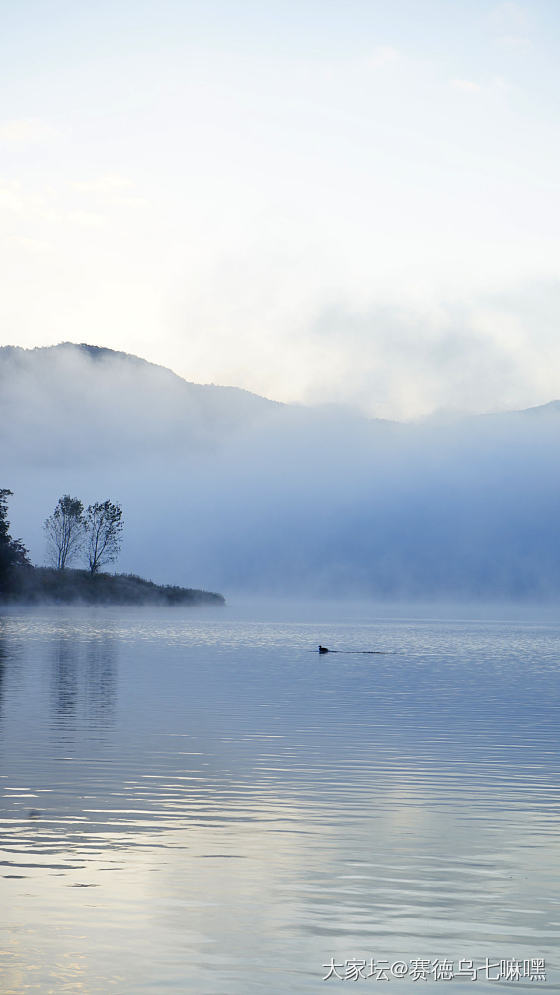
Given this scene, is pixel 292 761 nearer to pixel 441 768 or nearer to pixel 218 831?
pixel 441 768

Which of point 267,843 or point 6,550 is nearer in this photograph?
point 267,843

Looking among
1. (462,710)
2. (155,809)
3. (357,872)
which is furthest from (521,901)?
(462,710)

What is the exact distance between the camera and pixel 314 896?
64.2ft

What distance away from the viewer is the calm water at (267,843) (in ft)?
53.8


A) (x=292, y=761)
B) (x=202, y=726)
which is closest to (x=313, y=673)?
(x=202, y=726)

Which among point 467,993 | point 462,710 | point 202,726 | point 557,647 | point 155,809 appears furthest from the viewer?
point 557,647

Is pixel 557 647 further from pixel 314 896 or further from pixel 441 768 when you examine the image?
pixel 314 896

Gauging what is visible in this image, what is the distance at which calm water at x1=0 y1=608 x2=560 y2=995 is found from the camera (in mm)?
16391

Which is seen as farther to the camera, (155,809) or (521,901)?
→ (155,809)

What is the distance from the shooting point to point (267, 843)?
23875 mm

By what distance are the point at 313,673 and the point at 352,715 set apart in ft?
92.8

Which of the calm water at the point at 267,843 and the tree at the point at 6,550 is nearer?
the calm water at the point at 267,843

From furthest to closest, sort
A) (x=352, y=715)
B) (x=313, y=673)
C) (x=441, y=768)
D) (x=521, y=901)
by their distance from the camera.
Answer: (x=313, y=673) → (x=352, y=715) → (x=441, y=768) → (x=521, y=901)

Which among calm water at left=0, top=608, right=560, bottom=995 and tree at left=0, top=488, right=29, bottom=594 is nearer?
calm water at left=0, top=608, right=560, bottom=995
